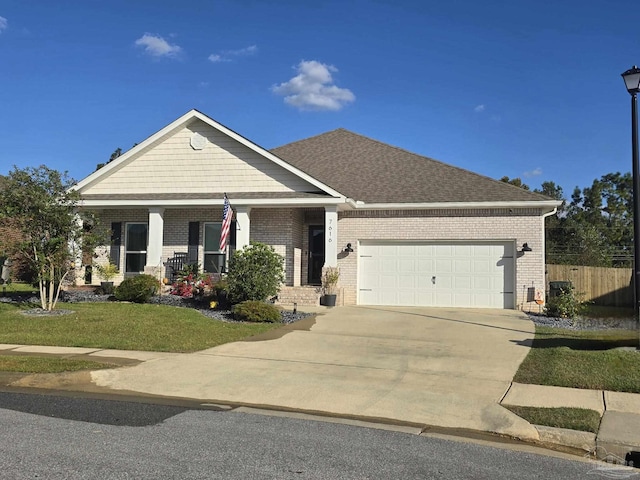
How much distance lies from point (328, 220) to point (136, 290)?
6176mm

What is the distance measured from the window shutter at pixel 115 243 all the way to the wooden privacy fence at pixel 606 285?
659 inches

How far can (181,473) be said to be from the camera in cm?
451

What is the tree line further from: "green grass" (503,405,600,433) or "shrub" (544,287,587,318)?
"green grass" (503,405,600,433)

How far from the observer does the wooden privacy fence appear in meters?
21.6

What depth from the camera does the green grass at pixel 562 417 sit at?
245 inches

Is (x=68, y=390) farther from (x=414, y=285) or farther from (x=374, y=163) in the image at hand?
(x=374, y=163)

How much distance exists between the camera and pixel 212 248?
19406 mm

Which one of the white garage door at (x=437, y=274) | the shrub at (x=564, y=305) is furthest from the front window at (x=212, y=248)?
the shrub at (x=564, y=305)

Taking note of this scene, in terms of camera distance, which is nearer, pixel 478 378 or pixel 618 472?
pixel 618 472

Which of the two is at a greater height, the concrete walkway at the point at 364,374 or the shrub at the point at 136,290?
the shrub at the point at 136,290

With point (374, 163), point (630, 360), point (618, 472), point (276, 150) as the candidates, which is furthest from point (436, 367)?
point (276, 150)

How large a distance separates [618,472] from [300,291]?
1287cm

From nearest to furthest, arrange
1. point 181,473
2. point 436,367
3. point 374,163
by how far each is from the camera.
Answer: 1. point 181,473
2. point 436,367
3. point 374,163

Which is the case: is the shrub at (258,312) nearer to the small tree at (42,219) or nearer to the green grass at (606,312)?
the small tree at (42,219)
